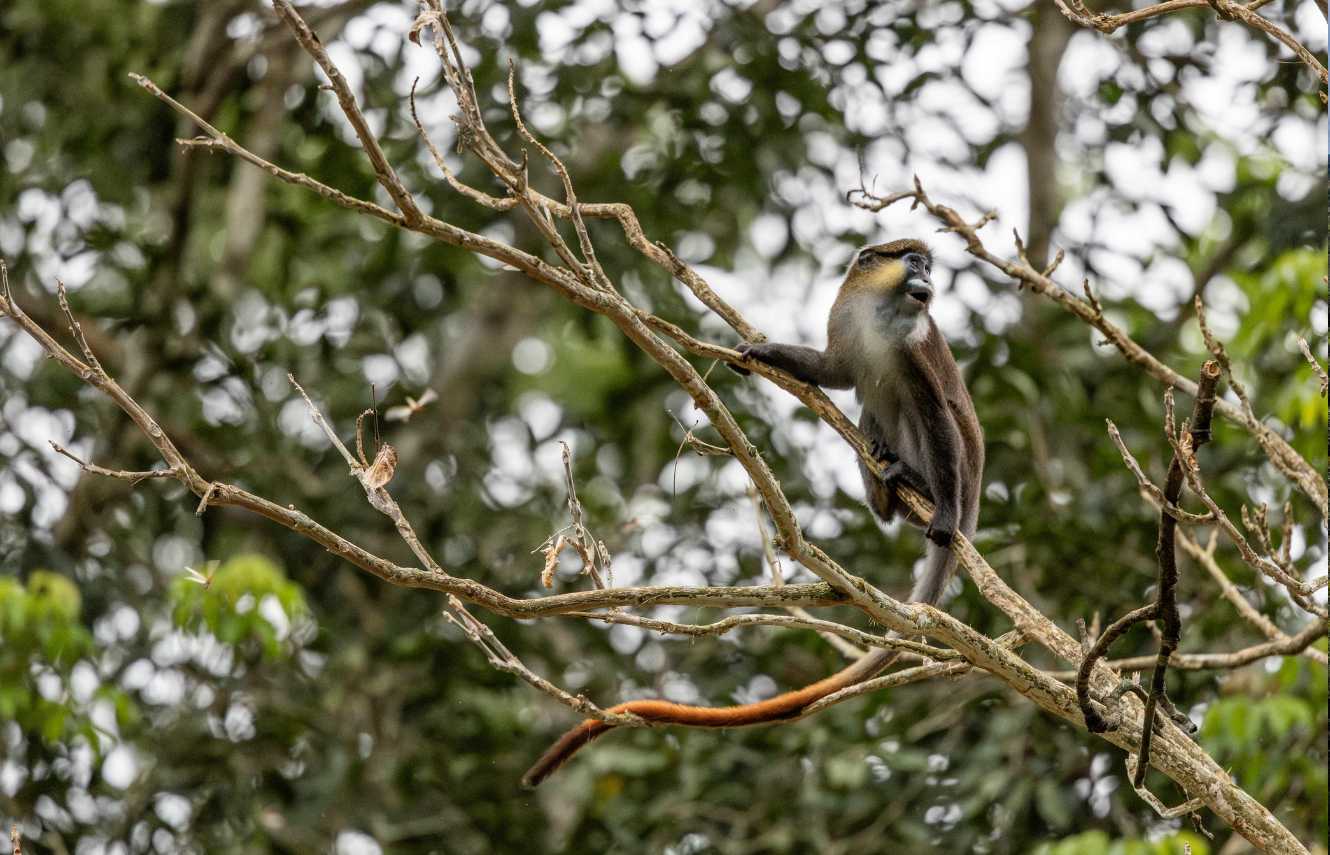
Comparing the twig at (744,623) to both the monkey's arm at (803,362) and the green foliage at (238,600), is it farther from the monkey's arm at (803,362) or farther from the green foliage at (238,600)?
the green foliage at (238,600)

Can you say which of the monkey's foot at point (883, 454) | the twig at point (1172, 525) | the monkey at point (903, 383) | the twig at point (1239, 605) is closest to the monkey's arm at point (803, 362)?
the monkey at point (903, 383)

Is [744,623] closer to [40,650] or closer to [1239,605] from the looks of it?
[1239,605]

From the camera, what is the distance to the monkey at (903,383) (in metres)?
4.61

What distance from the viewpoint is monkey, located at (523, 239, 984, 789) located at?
15.1 ft

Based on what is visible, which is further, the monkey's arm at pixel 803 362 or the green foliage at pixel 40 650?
the green foliage at pixel 40 650

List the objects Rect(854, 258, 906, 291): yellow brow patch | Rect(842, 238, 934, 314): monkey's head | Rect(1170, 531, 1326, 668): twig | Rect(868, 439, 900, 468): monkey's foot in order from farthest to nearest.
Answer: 1. Rect(854, 258, 906, 291): yellow brow patch
2. Rect(842, 238, 934, 314): monkey's head
3. Rect(868, 439, 900, 468): monkey's foot
4. Rect(1170, 531, 1326, 668): twig

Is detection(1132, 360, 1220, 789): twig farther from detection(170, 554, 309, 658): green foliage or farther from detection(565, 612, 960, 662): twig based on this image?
detection(170, 554, 309, 658): green foliage

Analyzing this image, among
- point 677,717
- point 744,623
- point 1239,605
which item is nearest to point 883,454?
point 1239,605

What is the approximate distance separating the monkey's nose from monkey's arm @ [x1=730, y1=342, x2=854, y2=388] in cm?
31

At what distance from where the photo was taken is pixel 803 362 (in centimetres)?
456

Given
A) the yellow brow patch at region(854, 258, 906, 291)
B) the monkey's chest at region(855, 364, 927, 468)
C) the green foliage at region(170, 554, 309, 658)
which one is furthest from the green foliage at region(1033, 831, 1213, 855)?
the green foliage at region(170, 554, 309, 658)

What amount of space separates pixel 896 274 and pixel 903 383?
14.2 inches

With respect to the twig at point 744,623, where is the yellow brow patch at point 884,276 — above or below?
below

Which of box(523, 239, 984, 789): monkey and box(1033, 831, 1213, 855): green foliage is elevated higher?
box(523, 239, 984, 789): monkey
